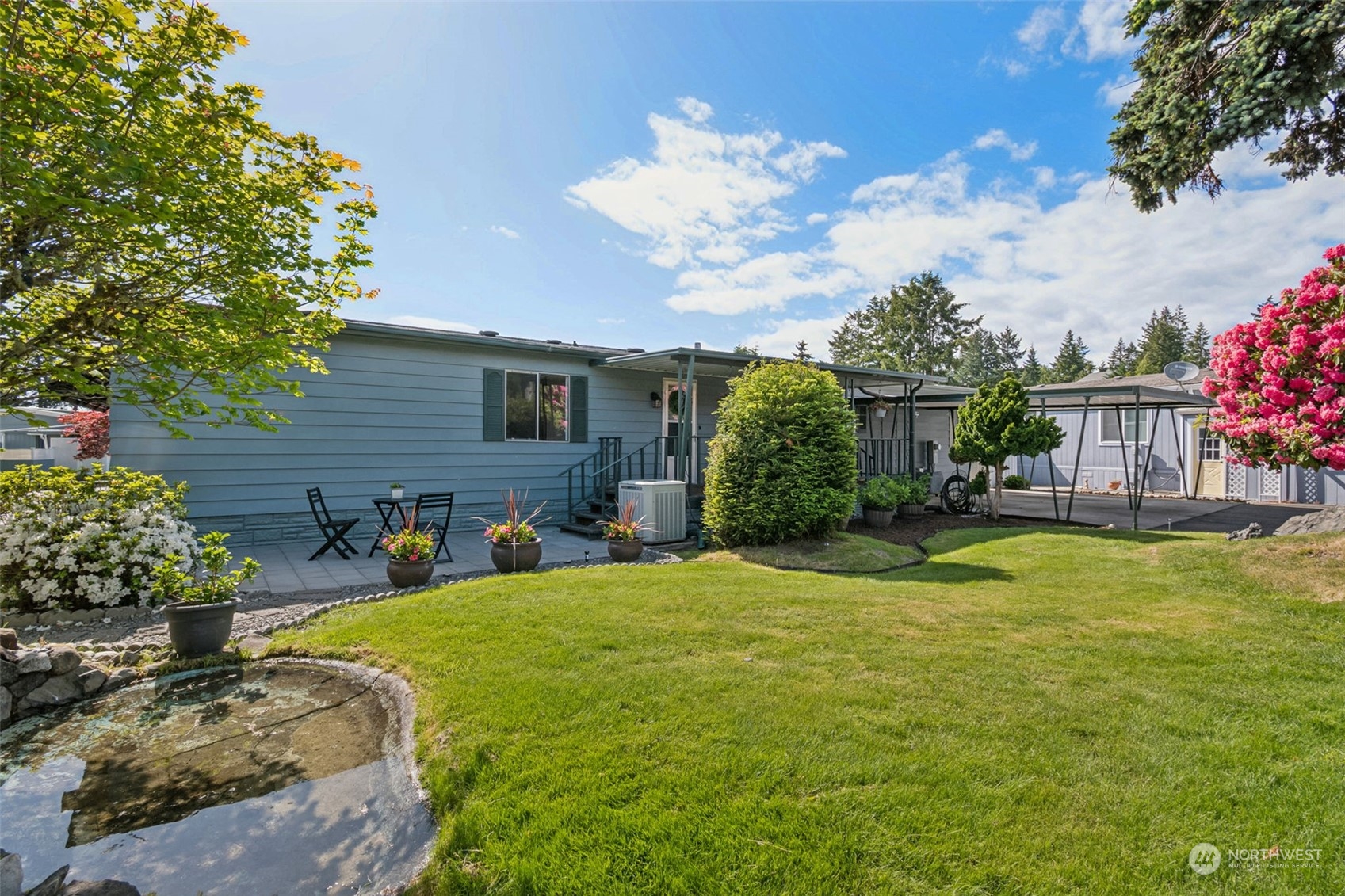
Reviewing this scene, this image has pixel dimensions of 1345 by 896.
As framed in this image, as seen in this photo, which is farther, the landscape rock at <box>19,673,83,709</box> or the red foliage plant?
the red foliage plant

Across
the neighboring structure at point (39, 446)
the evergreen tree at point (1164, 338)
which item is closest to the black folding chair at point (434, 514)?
the neighboring structure at point (39, 446)

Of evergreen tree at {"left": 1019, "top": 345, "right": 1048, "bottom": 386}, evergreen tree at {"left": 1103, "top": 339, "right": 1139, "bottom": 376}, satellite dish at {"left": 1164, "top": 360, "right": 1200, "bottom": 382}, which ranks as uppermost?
evergreen tree at {"left": 1103, "top": 339, "right": 1139, "bottom": 376}

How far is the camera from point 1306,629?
4.18m

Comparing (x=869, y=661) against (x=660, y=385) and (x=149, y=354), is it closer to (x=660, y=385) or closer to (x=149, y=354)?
(x=149, y=354)

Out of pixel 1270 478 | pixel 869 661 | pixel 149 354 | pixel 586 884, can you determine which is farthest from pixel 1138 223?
pixel 1270 478

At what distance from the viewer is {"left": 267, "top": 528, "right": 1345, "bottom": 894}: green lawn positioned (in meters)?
1.86

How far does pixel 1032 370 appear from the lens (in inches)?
2210

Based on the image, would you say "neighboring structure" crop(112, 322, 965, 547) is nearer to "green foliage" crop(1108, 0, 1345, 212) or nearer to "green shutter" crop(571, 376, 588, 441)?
"green shutter" crop(571, 376, 588, 441)

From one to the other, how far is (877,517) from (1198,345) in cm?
6320

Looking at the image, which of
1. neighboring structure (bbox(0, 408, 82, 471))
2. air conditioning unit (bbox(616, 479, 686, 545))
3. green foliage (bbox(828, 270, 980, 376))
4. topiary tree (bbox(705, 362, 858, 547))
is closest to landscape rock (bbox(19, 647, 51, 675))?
air conditioning unit (bbox(616, 479, 686, 545))

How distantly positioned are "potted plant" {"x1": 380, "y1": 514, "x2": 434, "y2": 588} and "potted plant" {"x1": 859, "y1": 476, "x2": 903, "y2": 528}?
24.5 ft

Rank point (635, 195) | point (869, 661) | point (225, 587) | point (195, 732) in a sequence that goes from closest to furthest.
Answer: point (195, 732)
point (869, 661)
point (225, 587)
point (635, 195)

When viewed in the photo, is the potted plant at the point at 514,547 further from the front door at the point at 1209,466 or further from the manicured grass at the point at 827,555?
the front door at the point at 1209,466

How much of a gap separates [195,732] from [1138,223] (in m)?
10.0
